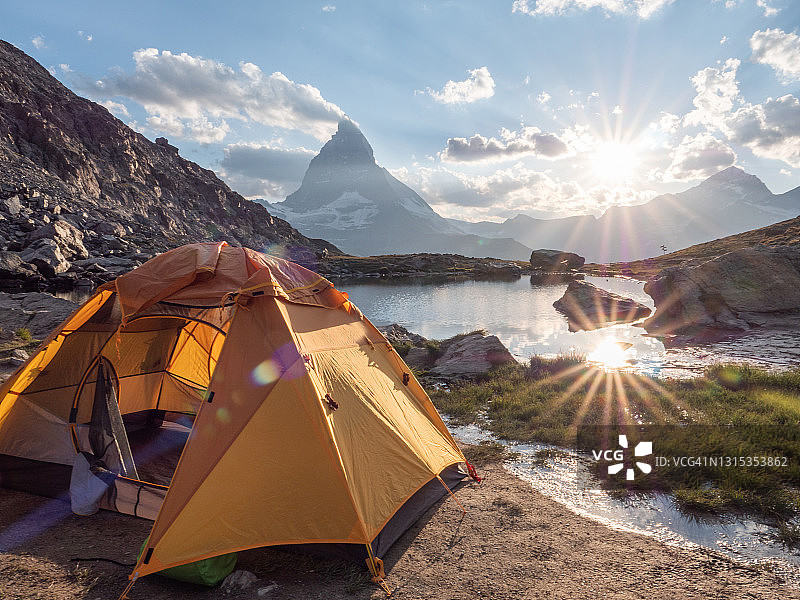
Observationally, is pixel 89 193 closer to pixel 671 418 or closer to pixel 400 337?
A: pixel 400 337

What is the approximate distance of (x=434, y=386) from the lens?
13.4 metres

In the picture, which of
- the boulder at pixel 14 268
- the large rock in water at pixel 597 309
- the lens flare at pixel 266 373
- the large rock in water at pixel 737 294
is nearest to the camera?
the lens flare at pixel 266 373

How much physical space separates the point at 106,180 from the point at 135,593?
103 metres

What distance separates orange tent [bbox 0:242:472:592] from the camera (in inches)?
195

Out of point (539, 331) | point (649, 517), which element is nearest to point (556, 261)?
point (539, 331)

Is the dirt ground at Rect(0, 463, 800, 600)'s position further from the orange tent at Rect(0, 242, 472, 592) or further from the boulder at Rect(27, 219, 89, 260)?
the boulder at Rect(27, 219, 89, 260)

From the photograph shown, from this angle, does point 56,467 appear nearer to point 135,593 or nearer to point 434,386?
point 135,593

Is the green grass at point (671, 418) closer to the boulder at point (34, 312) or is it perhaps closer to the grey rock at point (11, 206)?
the boulder at point (34, 312)

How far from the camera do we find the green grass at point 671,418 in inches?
263

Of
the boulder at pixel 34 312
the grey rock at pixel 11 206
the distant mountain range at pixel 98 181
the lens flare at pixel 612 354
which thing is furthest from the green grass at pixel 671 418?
the grey rock at pixel 11 206

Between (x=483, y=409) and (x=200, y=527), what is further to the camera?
(x=483, y=409)

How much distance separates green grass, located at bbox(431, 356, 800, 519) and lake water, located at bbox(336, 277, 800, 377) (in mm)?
3337

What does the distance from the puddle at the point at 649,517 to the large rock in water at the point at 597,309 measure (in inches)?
811

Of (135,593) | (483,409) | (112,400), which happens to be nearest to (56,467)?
(112,400)
